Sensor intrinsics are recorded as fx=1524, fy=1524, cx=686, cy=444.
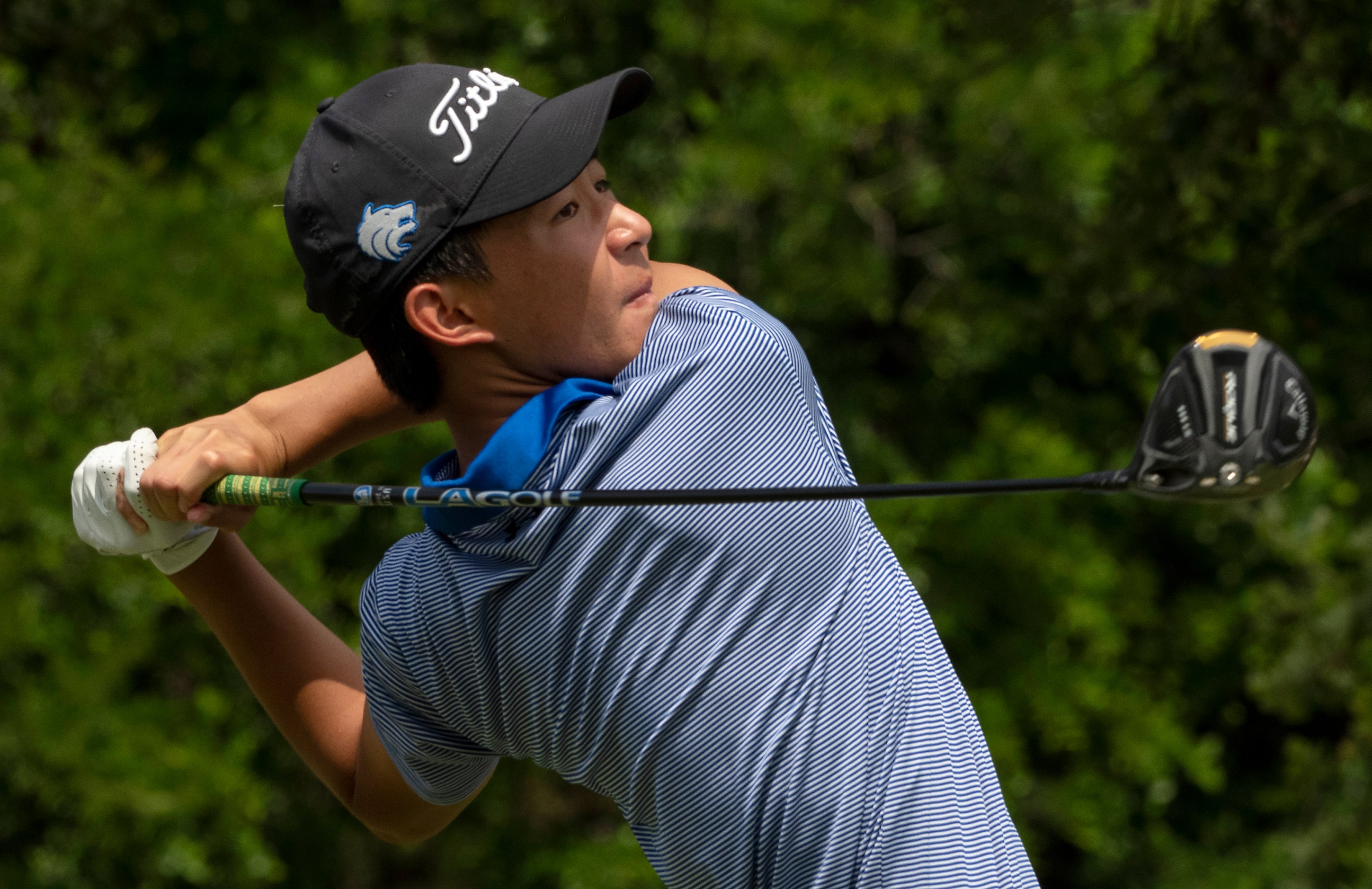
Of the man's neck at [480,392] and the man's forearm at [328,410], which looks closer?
the man's neck at [480,392]

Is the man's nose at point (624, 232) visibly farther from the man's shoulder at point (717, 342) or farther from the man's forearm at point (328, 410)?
the man's forearm at point (328, 410)

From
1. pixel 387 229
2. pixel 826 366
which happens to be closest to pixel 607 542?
pixel 387 229

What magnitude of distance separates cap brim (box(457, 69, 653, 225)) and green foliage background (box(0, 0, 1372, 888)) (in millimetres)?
2221

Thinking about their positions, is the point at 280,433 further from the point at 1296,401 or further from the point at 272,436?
the point at 1296,401

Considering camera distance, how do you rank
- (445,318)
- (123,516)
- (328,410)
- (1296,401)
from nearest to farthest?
(1296,401) → (445,318) → (123,516) → (328,410)

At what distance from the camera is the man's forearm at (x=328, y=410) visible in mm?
1721

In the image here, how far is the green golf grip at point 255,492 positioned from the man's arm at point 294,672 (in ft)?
0.52

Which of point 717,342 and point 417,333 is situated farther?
point 417,333

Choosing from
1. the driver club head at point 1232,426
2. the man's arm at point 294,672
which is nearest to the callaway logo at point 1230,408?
the driver club head at point 1232,426

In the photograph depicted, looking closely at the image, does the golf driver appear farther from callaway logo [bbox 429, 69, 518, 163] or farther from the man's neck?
callaway logo [bbox 429, 69, 518, 163]

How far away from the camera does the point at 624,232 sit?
1489 millimetres

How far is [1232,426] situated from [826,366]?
397 centimetres

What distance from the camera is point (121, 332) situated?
14.7 ft

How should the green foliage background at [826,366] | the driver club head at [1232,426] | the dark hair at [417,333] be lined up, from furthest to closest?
the green foliage background at [826,366] < the dark hair at [417,333] < the driver club head at [1232,426]
